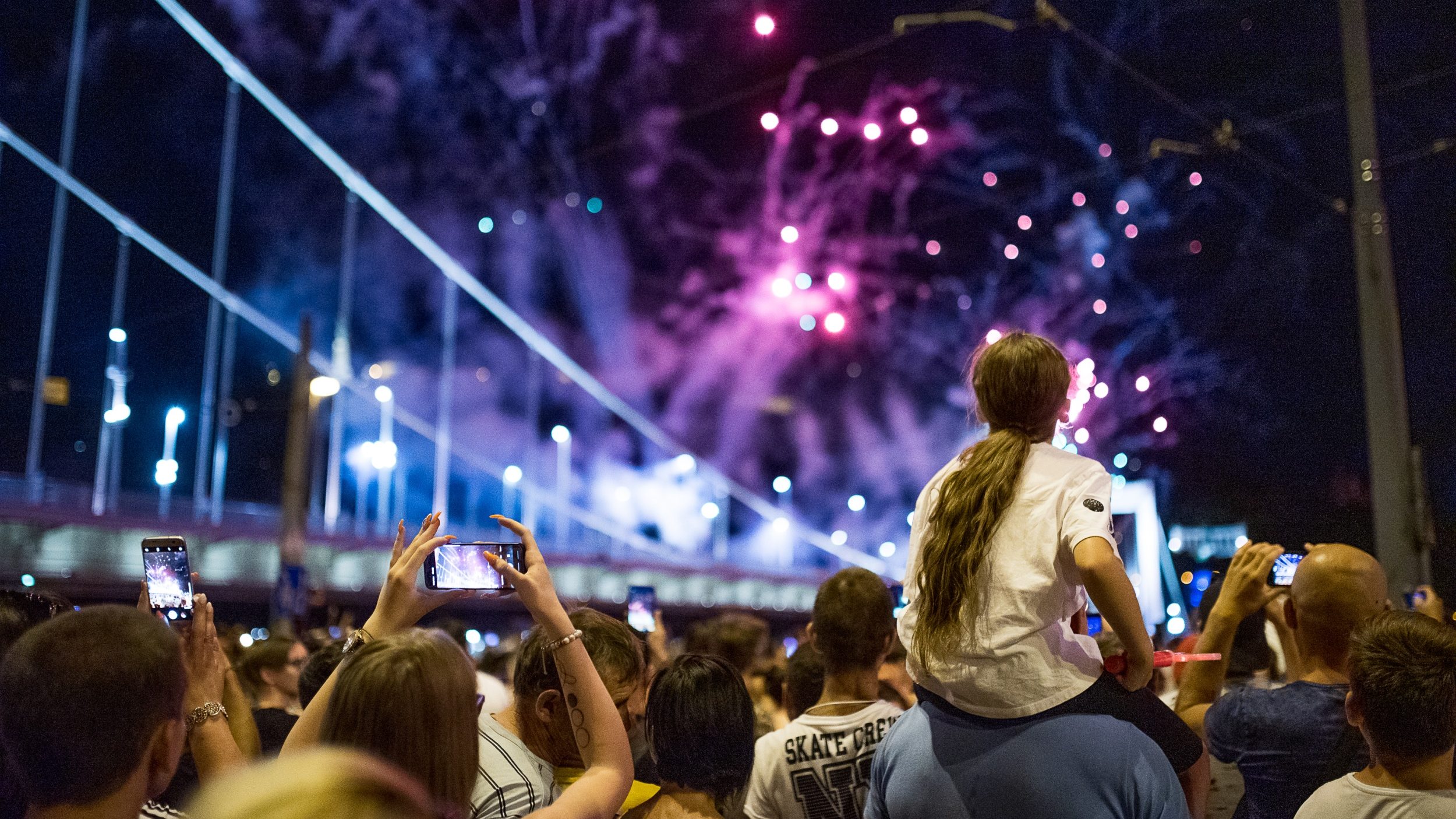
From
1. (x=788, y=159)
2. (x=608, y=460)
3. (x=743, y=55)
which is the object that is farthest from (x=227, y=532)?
(x=608, y=460)

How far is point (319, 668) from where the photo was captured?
3496mm

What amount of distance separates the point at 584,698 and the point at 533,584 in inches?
9.1

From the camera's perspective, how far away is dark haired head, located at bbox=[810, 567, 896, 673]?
10.8 ft

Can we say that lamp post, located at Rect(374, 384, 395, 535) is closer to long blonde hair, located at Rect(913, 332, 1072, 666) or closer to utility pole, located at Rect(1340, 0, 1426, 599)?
utility pole, located at Rect(1340, 0, 1426, 599)

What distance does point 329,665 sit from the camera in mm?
3383

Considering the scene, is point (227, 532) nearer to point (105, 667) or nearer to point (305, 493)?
point (305, 493)

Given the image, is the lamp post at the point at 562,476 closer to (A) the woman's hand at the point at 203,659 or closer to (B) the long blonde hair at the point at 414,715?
(A) the woman's hand at the point at 203,659

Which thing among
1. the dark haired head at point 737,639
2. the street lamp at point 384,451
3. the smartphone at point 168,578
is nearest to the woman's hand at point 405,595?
the smartphone at point 168,578

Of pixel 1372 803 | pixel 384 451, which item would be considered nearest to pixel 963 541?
pixel 1372 803

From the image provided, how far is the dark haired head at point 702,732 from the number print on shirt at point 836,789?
1.48ft

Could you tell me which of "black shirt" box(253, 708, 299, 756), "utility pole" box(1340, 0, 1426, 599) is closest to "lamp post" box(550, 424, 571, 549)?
"utility pole" box(1340, 0, 1426, 599)

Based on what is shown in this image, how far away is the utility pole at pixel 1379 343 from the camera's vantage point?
5.66 m

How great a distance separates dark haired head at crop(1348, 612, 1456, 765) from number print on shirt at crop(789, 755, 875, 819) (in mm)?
1180

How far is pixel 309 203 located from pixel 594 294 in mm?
16771
